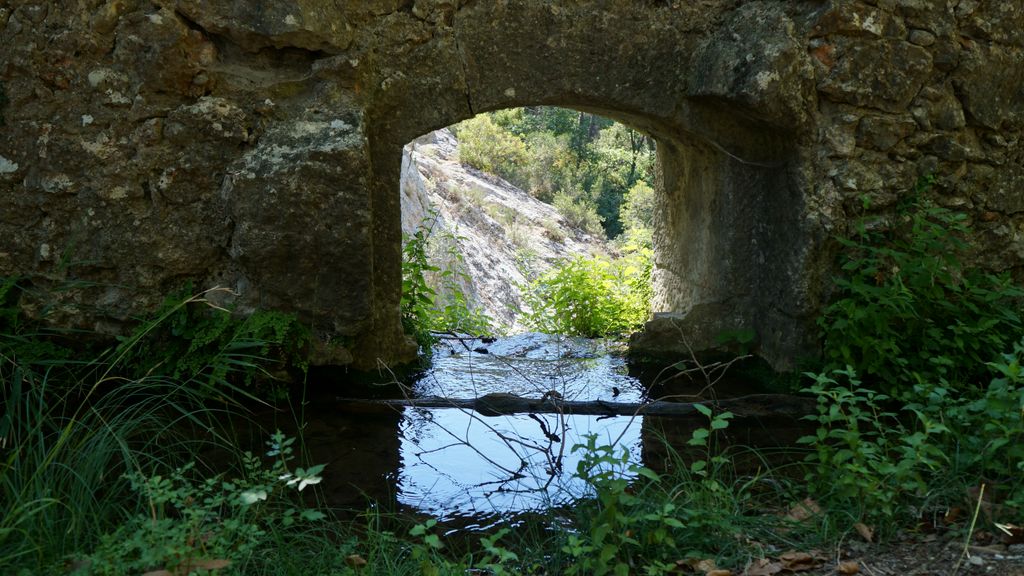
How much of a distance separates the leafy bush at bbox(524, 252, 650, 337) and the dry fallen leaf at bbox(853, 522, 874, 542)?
12.4 feet

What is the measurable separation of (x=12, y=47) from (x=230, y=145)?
38.3 inches

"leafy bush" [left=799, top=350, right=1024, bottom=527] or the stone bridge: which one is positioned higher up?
the stone bridge

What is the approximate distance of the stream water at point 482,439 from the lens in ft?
10.1

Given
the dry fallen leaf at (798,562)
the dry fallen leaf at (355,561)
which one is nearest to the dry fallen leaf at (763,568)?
the dry fallen leaf at (798,562)

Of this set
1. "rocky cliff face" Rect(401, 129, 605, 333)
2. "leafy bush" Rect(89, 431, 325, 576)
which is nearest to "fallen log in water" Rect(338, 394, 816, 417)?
"leafy bush" Rect(89, 431, 325, 576)

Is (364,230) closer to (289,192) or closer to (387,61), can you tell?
(289,192)

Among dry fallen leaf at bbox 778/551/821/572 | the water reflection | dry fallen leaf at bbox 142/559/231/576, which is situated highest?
dry fallen leaf at bbox 142/559/231/576

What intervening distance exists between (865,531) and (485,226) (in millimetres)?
11233

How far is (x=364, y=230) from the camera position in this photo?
3.85 metres

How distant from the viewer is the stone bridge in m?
3.70

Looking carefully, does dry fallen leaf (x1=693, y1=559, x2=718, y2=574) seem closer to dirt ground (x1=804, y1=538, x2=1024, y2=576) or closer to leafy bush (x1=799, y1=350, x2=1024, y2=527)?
dirt ground (x1=804, y1=538, x2=1024, y2=576)

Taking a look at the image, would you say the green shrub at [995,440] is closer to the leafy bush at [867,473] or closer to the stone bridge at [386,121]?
the leafy bush at [867,473]

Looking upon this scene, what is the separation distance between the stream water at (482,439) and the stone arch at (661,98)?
1.89 ft

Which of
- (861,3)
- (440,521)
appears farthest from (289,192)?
(861,3)
